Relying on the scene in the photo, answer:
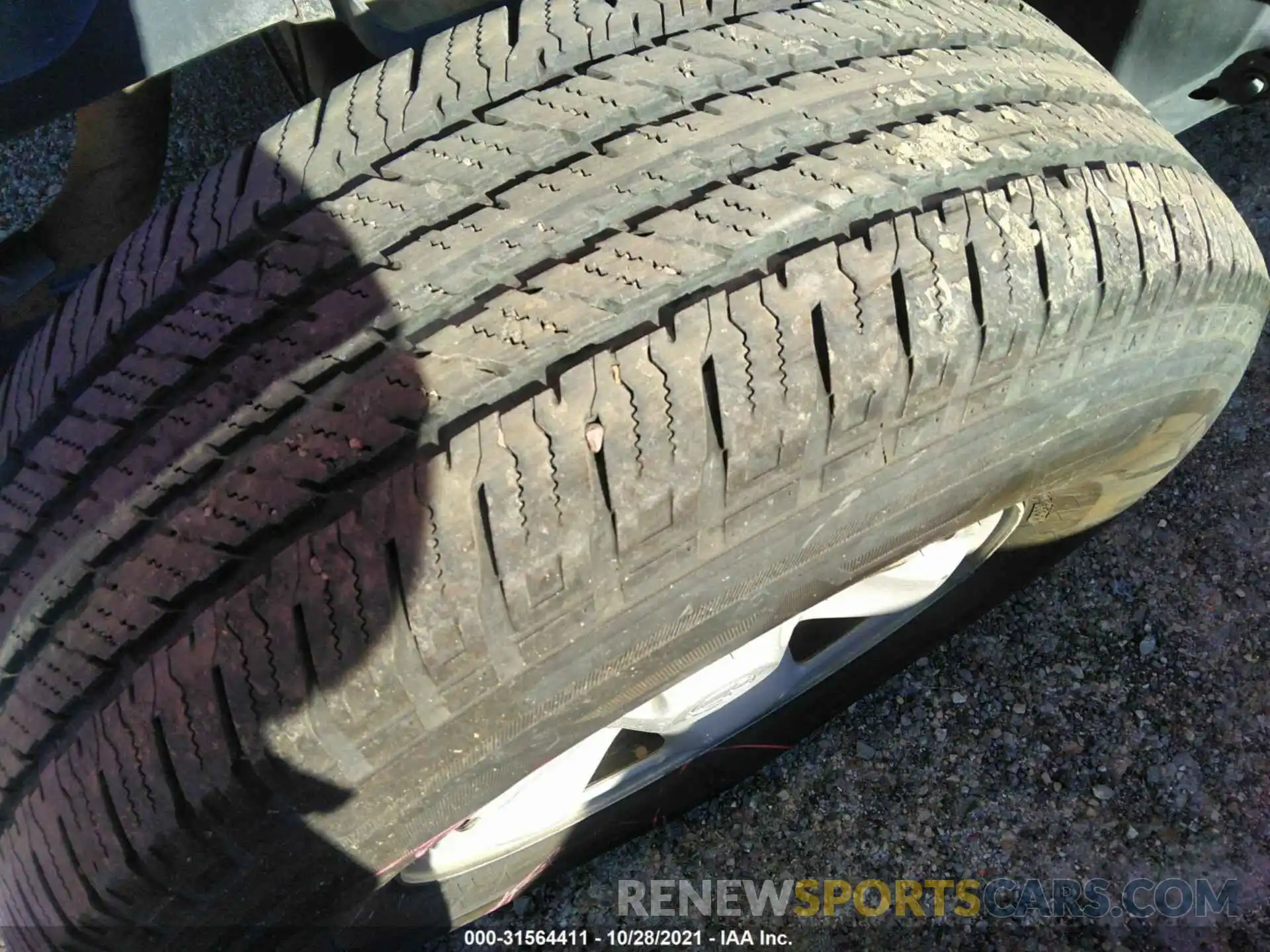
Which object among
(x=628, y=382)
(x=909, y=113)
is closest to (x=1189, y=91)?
(x=909, y=113)

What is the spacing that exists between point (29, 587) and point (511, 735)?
726 millimetres

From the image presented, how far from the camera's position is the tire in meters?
1.27

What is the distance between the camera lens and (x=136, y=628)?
1.37m

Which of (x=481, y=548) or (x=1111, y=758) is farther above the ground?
(x=481, y=548)

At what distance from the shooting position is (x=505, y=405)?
1.27m

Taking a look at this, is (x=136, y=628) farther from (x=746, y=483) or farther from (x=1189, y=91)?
(x=1189, y=91)

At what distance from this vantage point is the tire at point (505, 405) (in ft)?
4.18

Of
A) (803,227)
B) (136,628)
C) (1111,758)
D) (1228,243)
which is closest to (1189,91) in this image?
(1228,243)

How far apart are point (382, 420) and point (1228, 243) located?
4.30ft

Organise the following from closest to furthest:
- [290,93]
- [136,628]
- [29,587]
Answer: [136,628]
[29,587]
[290,93]

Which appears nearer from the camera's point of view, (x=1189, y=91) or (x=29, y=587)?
(x=29, y=587)

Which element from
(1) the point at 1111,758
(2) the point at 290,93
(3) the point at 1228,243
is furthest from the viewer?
(2) the point at 290,93

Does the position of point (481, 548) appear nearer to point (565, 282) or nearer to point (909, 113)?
point (565, 282)

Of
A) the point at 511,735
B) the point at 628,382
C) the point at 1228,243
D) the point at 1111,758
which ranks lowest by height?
the point at 1111,758
